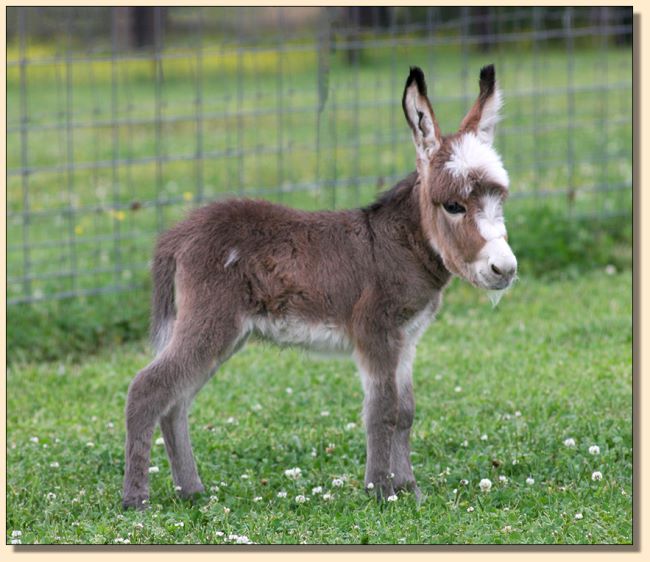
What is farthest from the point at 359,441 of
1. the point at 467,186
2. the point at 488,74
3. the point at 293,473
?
the point at 488,74

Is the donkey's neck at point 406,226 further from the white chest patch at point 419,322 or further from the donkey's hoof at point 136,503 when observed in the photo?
the donkey's hoof at point 136,503

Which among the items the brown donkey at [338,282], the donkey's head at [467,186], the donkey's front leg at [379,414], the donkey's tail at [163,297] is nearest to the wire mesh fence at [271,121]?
the donkey's tail at [163,297]

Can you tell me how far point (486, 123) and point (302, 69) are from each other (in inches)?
295

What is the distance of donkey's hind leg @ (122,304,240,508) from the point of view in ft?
17.7

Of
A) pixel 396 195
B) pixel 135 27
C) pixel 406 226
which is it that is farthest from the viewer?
pixel 135 27

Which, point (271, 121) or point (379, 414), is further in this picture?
point (271, 121)

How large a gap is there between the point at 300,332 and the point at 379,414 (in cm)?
53

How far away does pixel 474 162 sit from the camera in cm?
518

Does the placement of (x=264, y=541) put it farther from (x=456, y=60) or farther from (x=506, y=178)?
(x=456, y=60)

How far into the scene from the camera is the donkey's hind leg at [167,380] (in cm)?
538

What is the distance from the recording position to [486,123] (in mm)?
5430

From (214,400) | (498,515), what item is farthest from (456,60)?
(498,515)

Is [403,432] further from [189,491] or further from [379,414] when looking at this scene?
[189,491]

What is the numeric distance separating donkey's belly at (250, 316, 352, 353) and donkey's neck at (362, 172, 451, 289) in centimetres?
49
